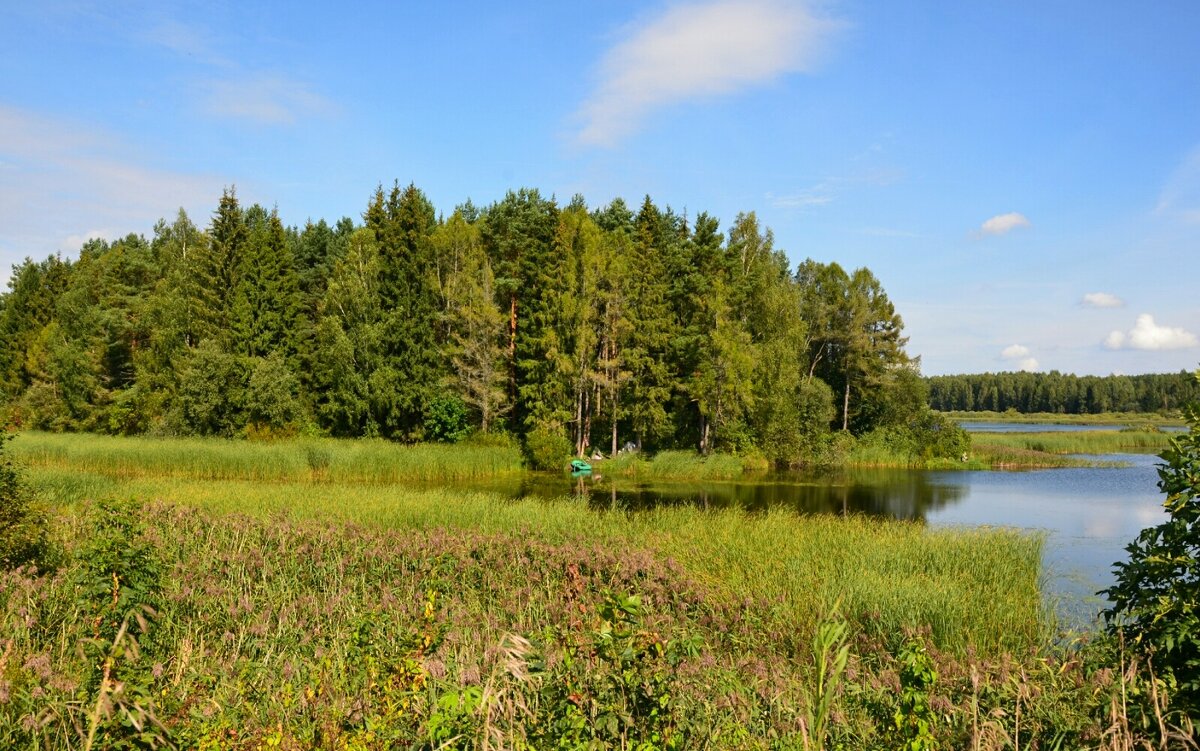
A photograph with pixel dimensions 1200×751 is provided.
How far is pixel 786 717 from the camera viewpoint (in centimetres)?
502

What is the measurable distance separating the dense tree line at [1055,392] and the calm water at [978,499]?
8529 centimetres

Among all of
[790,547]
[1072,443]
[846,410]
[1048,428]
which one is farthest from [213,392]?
[1048,428]

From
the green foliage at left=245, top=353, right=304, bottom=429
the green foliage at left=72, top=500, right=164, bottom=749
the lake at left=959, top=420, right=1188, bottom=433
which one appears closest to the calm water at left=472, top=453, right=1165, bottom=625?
A: the green foliage at left=72, top=500, right=164, bottom=749

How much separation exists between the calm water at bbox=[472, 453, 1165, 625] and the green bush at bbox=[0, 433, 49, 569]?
12.5 m

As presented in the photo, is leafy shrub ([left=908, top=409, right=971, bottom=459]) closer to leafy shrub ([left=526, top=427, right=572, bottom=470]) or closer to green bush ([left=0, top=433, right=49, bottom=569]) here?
leafy shrub ([left=526, top=427, right=572, bottom=470])

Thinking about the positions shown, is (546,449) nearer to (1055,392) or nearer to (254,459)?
(254,459)

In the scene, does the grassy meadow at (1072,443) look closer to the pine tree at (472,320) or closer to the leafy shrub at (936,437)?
the leafy shrub at (936,437)

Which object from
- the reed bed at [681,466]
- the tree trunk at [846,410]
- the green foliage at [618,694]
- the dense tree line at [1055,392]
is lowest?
the reed bed at [681,466]

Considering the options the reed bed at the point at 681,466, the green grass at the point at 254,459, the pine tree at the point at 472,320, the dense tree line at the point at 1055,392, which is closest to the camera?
the green grass at the point at 254,459

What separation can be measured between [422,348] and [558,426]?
8.94m

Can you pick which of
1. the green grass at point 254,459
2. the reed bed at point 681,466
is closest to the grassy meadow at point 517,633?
the green grass at point 254,459

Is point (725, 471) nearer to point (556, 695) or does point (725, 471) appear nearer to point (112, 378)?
point (556, 695)

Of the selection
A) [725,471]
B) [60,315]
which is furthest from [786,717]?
[60,315]

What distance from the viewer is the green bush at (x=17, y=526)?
31.1 feet
